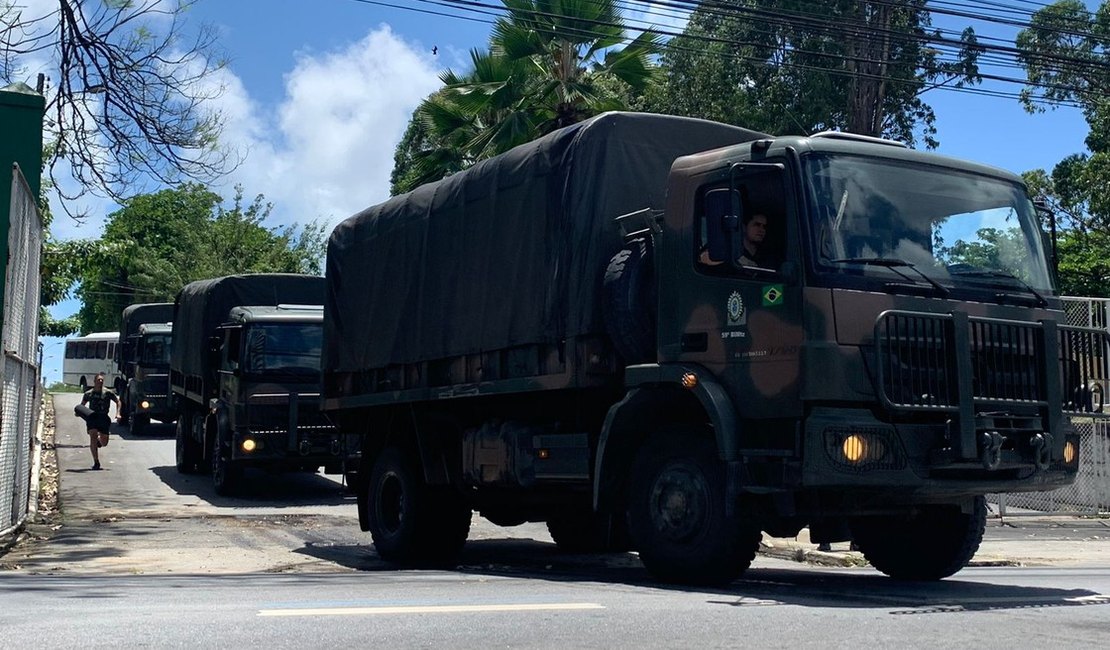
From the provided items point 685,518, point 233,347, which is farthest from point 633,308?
point 233,347

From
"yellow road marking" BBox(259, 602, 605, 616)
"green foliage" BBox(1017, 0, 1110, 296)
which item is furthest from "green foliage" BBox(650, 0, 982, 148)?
"yellow road marking" BBox(259, 602, 605, 616)

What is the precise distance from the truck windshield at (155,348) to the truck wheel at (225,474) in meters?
13.2

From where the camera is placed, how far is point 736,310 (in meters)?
8.86

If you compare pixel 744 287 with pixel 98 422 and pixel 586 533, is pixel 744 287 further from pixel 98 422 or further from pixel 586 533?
pixel 98 422

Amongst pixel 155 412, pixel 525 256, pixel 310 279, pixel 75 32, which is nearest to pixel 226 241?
Result: pixel 155 412

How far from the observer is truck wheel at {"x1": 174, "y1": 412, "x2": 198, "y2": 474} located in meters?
23.5

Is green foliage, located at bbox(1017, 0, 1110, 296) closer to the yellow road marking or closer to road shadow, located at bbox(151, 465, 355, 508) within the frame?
road shadow, located at bbox(151, 465, 355, 508)

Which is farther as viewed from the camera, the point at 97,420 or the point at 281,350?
the point at 97,420

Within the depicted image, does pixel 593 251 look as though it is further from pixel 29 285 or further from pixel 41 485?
pixel 41 485

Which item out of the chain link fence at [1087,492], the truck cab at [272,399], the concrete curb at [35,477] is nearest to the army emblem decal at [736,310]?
the truck cab at [272,399]

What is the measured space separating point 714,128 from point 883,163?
6.97 feet

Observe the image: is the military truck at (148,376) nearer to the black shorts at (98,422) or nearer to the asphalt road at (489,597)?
the black shorts at (98,422)

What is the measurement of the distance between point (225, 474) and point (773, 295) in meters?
13.3

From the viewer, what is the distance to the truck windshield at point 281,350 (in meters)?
19.8
